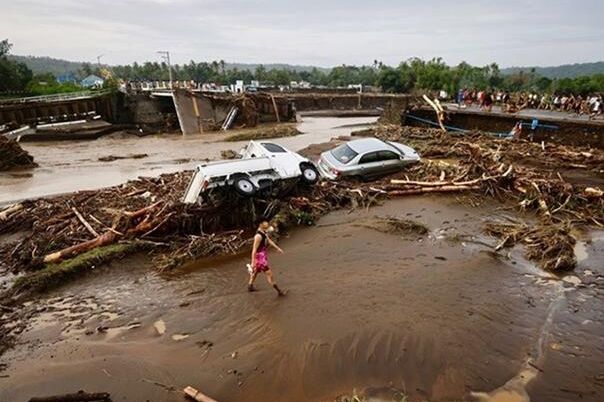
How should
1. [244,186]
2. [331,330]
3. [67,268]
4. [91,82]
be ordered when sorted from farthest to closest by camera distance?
[91,82] < [244,186] < [67,268] < [331,330]

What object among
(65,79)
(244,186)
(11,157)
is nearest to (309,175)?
(244,186)

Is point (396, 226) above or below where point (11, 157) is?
above

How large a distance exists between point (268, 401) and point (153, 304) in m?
3.52

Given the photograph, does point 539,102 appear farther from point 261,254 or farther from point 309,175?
point 261,254

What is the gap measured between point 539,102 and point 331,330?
101 feet

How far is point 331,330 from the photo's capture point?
6586 mm

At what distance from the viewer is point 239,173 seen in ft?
35.7

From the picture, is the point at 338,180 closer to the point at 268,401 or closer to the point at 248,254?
the point at 248,254

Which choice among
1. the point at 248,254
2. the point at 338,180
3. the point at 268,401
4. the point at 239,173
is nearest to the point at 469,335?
the point at 268,401

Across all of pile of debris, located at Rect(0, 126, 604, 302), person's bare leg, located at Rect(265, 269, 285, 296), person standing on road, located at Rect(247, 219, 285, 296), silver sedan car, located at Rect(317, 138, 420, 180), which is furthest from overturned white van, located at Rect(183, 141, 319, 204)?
person's bare leg, located at Rect(265, 269, 285, 296)

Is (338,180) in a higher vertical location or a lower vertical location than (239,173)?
lower

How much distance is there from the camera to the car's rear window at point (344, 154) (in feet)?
47.1

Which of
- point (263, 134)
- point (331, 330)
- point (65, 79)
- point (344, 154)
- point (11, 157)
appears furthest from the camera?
point (65, 79)

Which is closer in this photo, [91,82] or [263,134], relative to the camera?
[263,134]
